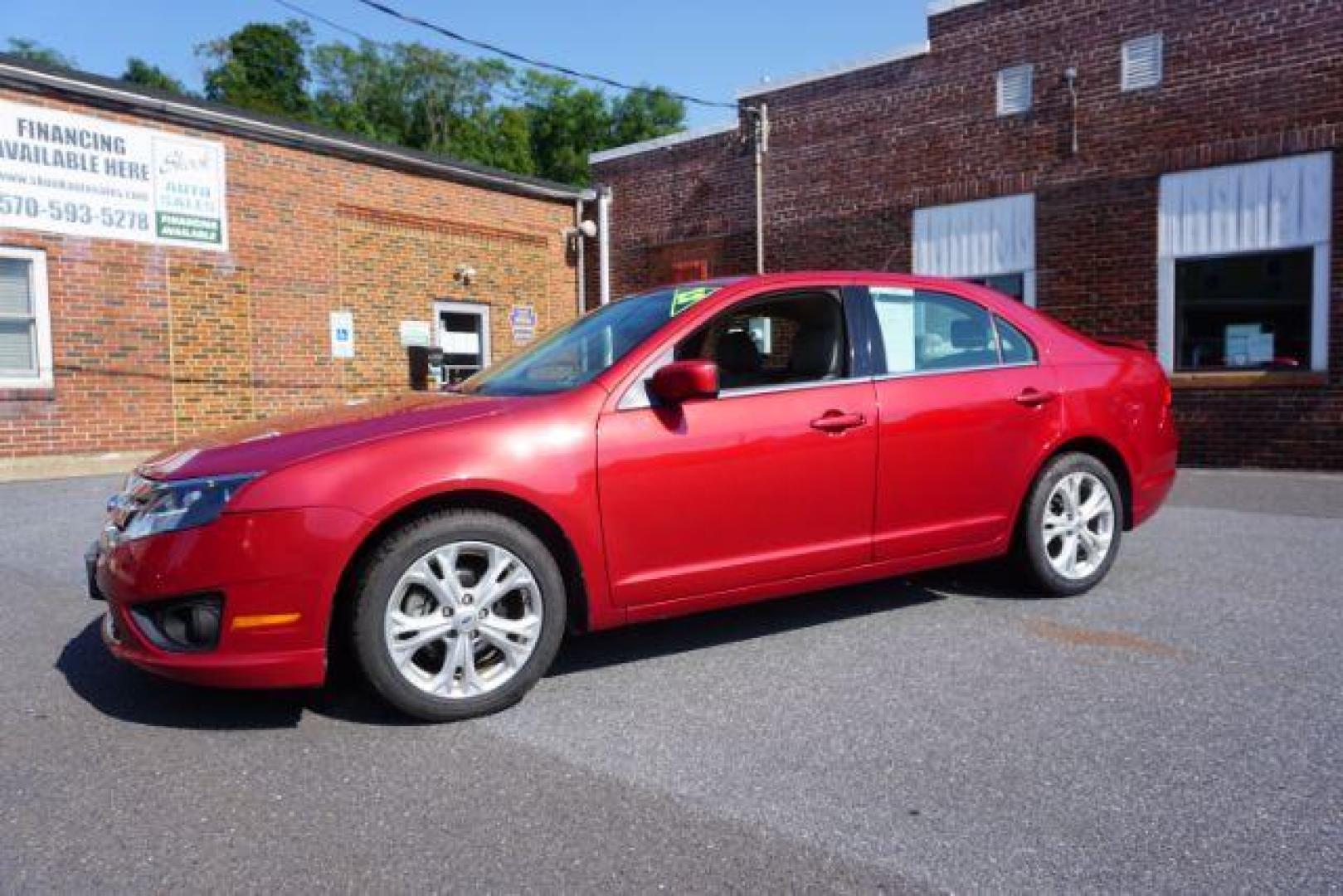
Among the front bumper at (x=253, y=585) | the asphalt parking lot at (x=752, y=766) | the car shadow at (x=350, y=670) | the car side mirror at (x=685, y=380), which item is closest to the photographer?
the asphalt parking lot at (x=752, y=766)

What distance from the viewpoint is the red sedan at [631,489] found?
3064 mm

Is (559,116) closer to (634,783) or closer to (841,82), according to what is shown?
(841,82)

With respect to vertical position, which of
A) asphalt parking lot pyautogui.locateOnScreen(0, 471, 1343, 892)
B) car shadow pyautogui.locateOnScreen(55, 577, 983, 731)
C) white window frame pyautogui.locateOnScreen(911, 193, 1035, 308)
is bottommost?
asphalt parking lot pyautogui.locateOnScreen(0, 471, 1343, 892)

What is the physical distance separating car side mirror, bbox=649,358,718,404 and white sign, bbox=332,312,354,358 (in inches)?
406

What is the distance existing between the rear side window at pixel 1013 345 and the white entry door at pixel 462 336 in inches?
417

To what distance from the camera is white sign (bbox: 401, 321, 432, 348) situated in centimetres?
1367

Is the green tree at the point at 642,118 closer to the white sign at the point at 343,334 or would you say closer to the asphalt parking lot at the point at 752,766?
the white sign at the point at 343,334

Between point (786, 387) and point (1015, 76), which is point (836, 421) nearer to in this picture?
point (786, 387)

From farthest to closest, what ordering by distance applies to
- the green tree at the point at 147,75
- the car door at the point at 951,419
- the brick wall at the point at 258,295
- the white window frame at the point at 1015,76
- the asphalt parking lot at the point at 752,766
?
the green tree at the point at 147,75, the white window frame at the point at 1015,76, the brick wall at the point at 258,295, the car door at the point at 951,419, the asphalt parking lot at the point at 752,766

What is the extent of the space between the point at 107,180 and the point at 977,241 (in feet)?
33.7

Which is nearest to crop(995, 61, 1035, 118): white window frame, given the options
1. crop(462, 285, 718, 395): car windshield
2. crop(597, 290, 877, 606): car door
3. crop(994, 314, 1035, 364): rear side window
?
crop(994, 314, 1035, 364): rear side window

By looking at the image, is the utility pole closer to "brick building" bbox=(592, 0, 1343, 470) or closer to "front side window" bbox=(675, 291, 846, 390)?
"brick building" bbox=(592, 0, 1343, 470)

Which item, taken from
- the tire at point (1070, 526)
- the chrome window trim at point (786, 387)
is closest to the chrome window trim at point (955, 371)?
the chrome window trim at point (786, 387)

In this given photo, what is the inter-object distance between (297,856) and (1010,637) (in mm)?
2925
